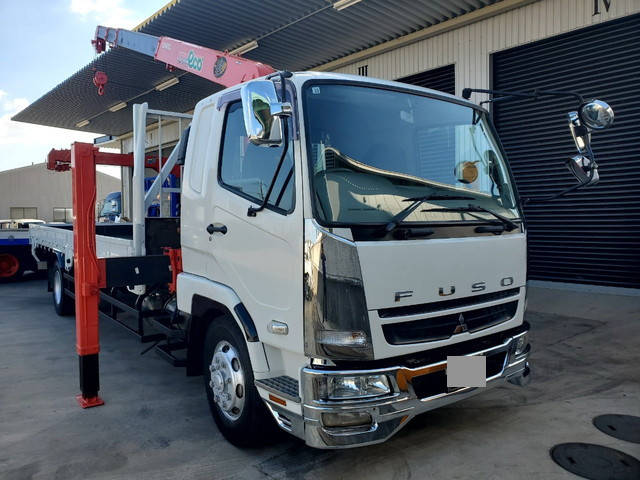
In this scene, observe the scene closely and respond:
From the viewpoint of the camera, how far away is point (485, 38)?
339 inches

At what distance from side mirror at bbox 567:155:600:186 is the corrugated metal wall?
5.18 metres

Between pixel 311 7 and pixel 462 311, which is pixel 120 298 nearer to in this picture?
pixel 462 311

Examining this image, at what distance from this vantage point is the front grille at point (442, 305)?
2613 mm

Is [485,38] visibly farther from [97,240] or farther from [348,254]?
[348,254]

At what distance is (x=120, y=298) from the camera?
5375 mm

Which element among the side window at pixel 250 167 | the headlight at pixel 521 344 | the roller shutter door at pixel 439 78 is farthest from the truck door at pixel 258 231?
the roller shutter door at pixel 439 78

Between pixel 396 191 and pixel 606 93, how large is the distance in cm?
636

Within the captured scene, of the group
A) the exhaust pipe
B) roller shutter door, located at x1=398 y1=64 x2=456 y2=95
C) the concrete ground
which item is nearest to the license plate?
the exhaust pipe

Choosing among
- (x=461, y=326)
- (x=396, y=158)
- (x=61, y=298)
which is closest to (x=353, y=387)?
(x=461, y=326)

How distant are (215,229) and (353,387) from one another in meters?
1.40

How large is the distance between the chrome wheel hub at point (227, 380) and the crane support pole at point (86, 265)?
1274 mm

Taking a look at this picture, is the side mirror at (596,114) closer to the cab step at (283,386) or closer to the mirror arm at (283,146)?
the mirror arm at (283,146)

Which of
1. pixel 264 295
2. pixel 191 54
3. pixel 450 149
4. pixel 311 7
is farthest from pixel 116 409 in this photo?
pixel 311 7

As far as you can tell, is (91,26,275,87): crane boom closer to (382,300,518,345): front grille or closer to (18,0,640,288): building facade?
(18,0,640,288): building facade
